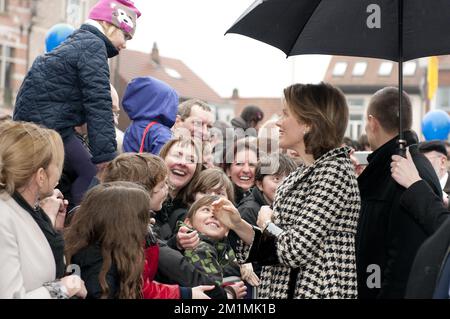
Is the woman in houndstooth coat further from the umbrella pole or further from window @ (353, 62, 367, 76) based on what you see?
window @ (353, 62, 367, 76)

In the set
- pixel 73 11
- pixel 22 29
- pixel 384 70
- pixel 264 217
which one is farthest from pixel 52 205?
pixel 384 70

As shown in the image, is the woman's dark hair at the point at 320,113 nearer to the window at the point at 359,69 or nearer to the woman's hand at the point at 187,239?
the woman's hand at the point at 187,239

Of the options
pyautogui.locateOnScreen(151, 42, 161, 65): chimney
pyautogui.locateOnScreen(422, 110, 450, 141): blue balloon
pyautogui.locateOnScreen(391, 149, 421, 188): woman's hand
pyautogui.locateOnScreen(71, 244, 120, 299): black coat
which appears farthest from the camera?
pyautogui.locateOnScreen(151, 42, 161, 65): chimney

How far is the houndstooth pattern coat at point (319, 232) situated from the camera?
173 inches

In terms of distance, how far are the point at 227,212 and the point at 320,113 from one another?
0.73 meters

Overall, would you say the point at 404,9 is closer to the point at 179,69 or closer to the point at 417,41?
the point at 417,41

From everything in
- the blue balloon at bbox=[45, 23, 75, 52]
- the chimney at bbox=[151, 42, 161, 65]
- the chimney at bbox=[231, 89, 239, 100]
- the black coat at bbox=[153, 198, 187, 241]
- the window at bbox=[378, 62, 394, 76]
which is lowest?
the chimney at bbox=[231, 89, 239, 100]

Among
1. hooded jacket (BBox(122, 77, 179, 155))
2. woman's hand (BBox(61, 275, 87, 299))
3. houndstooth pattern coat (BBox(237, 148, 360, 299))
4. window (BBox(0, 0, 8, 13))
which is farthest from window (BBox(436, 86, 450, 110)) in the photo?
woman's hand (BBox(61, 275, 87, 299))

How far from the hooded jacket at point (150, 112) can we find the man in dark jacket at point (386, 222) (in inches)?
74.8

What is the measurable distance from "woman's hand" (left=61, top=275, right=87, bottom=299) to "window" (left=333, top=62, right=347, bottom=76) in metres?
71.0

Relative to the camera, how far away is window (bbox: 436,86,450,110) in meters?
67.4

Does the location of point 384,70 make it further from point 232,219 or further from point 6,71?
point 232,219

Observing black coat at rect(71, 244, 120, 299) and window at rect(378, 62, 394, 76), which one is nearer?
black coat at rect(71, 244, 120, 299)

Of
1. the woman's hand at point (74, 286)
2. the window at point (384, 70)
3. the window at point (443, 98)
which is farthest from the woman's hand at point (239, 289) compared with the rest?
the window at point (384, 70)
